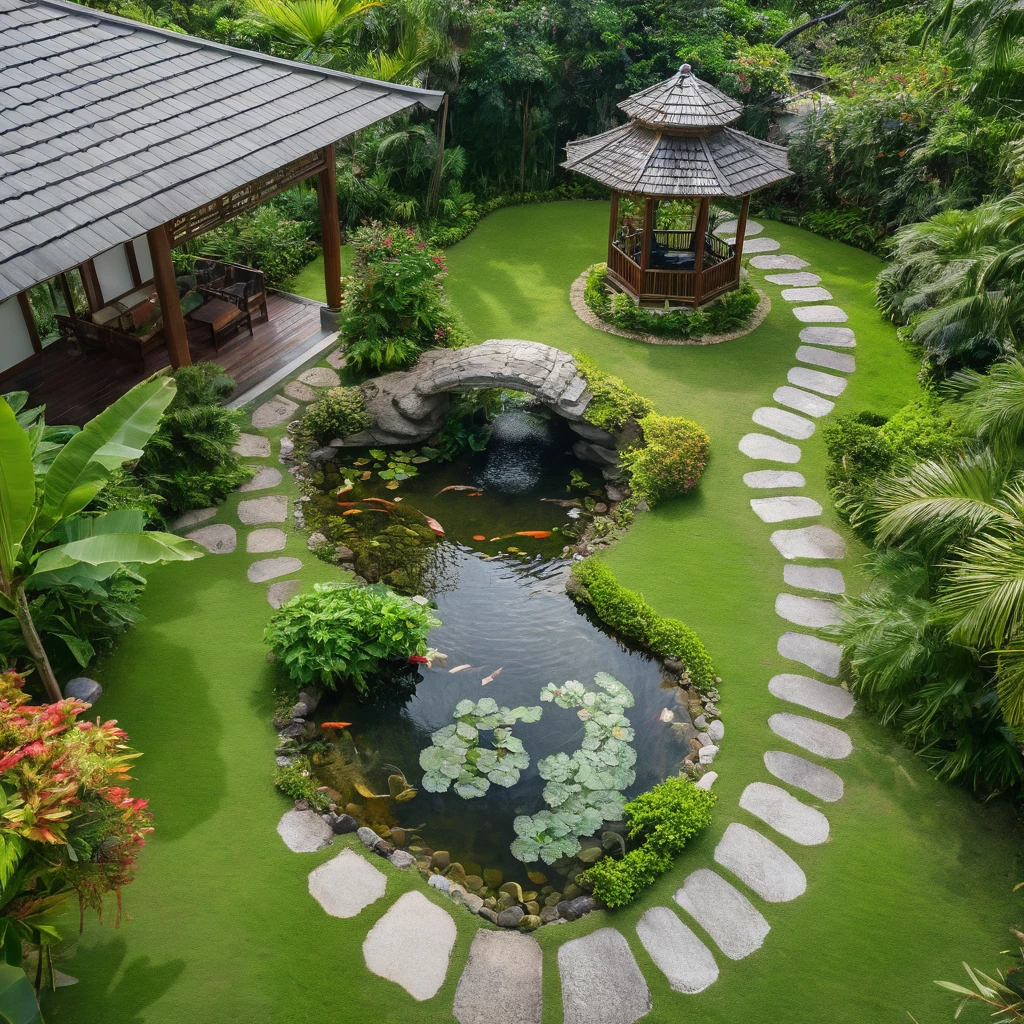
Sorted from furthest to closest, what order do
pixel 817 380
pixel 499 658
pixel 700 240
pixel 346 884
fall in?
pixel 700 240, pixel 817 380, pixel 499 658, pixel 346 884

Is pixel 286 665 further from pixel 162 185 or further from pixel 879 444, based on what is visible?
pixel 879 444

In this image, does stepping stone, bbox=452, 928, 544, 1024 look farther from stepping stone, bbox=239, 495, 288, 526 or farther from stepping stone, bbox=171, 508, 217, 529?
stepping stone, bbox=171, 508, 217, 529

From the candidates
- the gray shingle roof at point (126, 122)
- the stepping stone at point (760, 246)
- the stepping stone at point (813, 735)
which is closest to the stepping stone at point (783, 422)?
the stepping stone at point (813, 735)

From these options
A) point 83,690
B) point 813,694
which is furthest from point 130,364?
point 813,694

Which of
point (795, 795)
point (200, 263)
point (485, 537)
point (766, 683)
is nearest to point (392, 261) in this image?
point (200, 263)

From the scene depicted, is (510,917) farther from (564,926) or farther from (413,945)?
(413,945)

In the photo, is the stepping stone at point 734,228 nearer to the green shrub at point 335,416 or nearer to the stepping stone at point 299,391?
the green shrub at point 335,416
